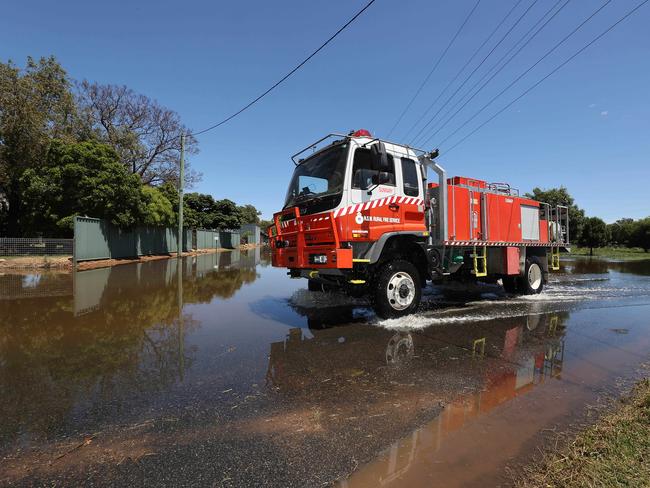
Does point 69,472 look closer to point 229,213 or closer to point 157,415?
point 157,415

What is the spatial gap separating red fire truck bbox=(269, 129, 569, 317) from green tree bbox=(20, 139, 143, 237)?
15210mm

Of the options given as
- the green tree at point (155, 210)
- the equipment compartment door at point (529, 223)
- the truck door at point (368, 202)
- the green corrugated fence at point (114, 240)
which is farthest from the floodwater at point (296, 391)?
the green tree at point (155, 210)

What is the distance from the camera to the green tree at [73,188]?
18.3 meters

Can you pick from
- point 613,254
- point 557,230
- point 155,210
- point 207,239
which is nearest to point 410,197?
point 557,230

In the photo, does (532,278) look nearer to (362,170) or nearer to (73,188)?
(362,170)

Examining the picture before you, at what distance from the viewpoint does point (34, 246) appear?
17.4m

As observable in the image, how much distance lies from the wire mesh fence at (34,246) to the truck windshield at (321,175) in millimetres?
15243

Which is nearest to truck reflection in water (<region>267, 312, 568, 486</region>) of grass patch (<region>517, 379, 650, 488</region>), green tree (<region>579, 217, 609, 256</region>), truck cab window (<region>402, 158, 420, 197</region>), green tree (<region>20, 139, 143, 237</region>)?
grass patch (<region>517, 379, 650, 488</region>)

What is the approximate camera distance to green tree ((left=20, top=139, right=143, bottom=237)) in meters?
18.3

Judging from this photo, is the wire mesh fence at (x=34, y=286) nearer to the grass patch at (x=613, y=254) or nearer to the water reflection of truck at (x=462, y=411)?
the water reflection of truck at (x=462, y=411)

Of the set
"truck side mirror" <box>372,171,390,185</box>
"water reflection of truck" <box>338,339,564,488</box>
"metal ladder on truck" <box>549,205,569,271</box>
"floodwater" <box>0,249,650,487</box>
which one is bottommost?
"water reflection of truck" <box>338,339,564,488</box>

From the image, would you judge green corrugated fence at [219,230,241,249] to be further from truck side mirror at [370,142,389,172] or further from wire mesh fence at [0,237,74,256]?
truck side mirror at [370,142,389,172]

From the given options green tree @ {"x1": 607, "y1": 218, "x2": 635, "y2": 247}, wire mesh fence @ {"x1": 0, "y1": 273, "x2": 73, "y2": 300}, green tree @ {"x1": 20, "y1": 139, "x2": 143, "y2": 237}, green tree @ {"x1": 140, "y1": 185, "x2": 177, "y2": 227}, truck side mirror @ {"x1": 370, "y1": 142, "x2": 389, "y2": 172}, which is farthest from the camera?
green tree @ {"x1": 607, "y1": 218, "x2": 635, "y2": 247}

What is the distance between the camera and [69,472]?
2361 millimetres
